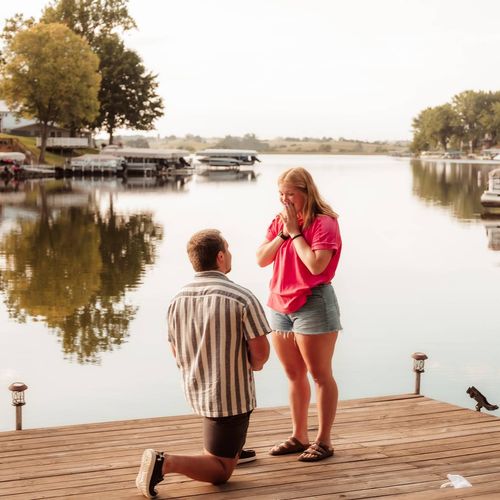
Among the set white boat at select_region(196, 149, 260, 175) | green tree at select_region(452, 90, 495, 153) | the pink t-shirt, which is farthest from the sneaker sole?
green tree at select_region(452, 90, 495, 153)

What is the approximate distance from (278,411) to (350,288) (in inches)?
565

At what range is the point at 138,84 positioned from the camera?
88875mm

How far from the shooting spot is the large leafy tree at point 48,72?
68.6 m

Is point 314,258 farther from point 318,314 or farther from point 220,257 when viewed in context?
point 220,257

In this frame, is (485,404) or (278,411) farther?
(485,404)

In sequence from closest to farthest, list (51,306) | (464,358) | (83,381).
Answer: (83,381), (464,358), (51,306)

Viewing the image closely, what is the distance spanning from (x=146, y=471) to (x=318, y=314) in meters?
1.39

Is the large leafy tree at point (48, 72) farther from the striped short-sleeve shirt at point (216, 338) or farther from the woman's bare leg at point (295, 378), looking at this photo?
the striped short-sleeve shirt at point (216, 338)

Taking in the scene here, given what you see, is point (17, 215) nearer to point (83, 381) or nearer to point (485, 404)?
point (83, 381)

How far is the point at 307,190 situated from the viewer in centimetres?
511

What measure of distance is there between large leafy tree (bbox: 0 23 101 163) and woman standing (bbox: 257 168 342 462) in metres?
66.3

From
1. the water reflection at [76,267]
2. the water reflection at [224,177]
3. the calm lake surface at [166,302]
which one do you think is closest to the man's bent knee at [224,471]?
the calm lake surface at [166,302]

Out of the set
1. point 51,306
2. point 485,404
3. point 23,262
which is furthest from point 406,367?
point 23,262

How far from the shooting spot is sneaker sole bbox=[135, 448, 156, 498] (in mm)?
4508
